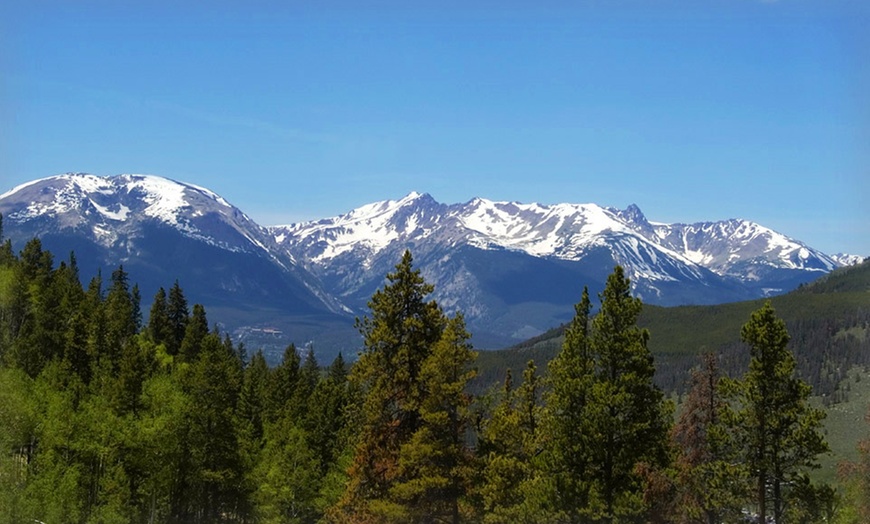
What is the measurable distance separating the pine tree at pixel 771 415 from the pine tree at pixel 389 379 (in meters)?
15.7

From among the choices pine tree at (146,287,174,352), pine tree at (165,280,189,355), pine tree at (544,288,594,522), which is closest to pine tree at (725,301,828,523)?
pine tree at (544,288,594,522)

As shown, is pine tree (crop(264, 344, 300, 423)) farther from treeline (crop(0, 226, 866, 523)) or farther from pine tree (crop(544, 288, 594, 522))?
pine tree (crop(544, 288, 594, 522))

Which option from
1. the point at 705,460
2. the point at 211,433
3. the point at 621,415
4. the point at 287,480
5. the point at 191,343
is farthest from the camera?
the point at 191,343

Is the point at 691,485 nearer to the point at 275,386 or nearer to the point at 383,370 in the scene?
the point at 383,370

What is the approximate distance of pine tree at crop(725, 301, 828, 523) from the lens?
37.7 metres

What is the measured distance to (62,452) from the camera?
199ft

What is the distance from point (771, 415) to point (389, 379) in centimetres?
1877

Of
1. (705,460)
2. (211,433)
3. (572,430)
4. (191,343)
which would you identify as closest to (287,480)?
(211,433)

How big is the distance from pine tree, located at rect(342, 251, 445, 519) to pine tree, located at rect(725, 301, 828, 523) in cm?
1572

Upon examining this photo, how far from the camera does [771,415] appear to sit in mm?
37969

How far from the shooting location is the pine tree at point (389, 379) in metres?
42.4

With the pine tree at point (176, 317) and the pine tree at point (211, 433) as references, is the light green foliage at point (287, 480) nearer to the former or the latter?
the pine tree at point (211, 433)

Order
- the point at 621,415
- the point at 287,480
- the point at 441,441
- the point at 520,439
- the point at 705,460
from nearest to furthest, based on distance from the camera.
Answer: the point at 621,415, the point at 441,441, the point at 520,439, the point at 705,460, the point at 287,480

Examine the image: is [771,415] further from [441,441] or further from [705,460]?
[441,441]
